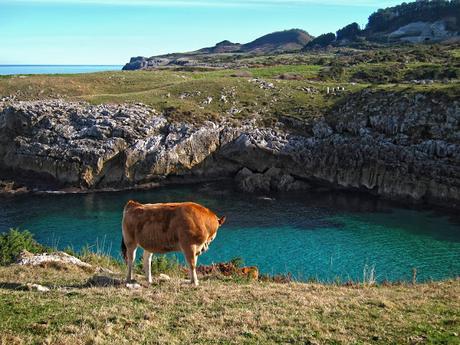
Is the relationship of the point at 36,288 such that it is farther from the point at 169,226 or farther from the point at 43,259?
the point at 43,259

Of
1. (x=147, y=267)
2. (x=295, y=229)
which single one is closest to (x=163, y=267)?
(x=147, y=267)

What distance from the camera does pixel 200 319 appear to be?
12.4 m

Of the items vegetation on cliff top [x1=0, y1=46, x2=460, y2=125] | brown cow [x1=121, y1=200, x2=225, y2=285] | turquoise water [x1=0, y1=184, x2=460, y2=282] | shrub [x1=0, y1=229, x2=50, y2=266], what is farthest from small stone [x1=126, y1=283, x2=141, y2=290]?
vegetation on cliff top [x1=0, y1=46, x2=460, y2=125]

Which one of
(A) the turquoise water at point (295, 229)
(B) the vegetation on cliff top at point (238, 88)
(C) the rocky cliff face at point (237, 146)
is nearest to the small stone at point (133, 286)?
(A) the turquoise water at point (295, 229)

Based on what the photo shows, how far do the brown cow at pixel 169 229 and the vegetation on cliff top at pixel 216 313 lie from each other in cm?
119

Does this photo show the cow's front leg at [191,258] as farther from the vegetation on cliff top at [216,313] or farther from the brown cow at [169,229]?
the vegetation on cliff top at [216,313]

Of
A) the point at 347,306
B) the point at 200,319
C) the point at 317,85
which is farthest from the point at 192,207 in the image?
the point at 317,85

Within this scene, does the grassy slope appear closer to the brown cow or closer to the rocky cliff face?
the brown cow

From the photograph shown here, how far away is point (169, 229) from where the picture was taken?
15.8 meters

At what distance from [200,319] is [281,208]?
43.5 meters

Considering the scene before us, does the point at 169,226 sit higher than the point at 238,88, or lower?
lower

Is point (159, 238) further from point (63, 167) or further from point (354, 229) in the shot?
point (63, 167)

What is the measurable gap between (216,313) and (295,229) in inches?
1420

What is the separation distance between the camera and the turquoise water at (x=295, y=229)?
129ft
